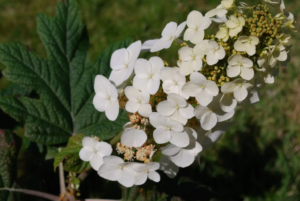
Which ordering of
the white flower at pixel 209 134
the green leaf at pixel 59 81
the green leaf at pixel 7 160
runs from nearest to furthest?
the white flower at pixel 209 134 < the green leaf at pixel 7 160 < the green leaf at pixel 59 81

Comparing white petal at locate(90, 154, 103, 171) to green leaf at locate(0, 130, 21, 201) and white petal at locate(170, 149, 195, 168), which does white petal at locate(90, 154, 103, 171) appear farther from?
green leaf at locate(0, 130, 21, 201)

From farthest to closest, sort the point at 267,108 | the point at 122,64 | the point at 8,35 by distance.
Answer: the point at 8,35
the point at 267,108
the point at 122,64

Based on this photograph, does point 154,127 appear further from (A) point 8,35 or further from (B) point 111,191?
(A) point 8,35

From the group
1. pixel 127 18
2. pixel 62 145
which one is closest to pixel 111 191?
pixel 62 145

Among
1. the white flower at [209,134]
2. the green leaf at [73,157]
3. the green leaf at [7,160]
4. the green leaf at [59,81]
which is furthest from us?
the green leaf at [59,81]

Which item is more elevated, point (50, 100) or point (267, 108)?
point (50, 100)

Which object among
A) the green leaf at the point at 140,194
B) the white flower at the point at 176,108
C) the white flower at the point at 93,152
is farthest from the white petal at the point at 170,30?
the green leaf at the point at 140,194

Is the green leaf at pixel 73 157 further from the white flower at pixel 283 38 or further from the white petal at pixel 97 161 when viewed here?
the white flower at pixel 283 38

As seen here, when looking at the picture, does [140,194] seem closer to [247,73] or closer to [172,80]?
[172,80]
